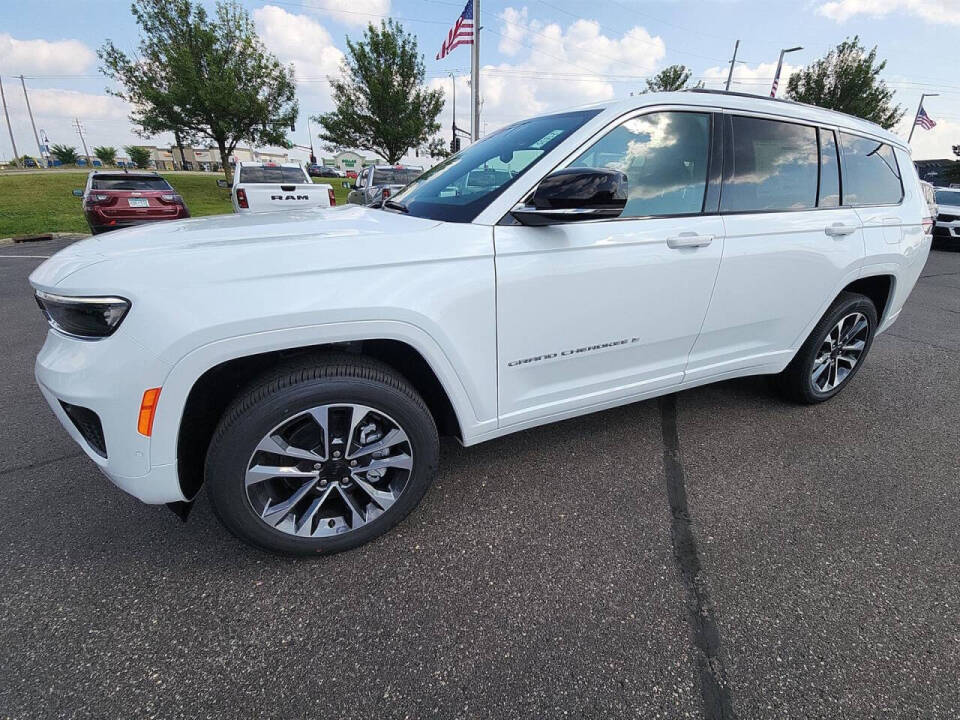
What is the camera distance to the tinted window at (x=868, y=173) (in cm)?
294

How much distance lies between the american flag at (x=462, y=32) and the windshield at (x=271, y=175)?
7.95 m

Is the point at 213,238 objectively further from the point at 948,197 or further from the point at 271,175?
the point at 948,197

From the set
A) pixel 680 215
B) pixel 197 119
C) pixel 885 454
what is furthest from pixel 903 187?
pixel 197 119

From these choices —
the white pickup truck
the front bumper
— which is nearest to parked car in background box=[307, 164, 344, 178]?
the white pickup truck

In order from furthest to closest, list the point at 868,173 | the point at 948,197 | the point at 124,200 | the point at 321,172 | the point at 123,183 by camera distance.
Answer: the point at 321,172
the point at 948,197
the point at 123,183
the point at 124,200
the point at 868,173

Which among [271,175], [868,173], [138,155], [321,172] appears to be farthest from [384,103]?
[138,155]

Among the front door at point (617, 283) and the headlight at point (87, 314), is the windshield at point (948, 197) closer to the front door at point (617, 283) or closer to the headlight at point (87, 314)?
the front door at point (617, 283)

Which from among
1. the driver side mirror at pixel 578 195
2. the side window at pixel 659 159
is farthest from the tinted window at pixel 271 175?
the driver side mirror at pixel 578 195

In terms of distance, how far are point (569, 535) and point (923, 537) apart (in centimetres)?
157

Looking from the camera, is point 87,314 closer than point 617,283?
Yes

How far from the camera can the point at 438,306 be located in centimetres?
181

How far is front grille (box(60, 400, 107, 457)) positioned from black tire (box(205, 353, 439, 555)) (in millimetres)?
348

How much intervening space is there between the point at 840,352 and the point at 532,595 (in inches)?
112

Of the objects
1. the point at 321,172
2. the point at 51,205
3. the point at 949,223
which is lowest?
the point at 949,223
